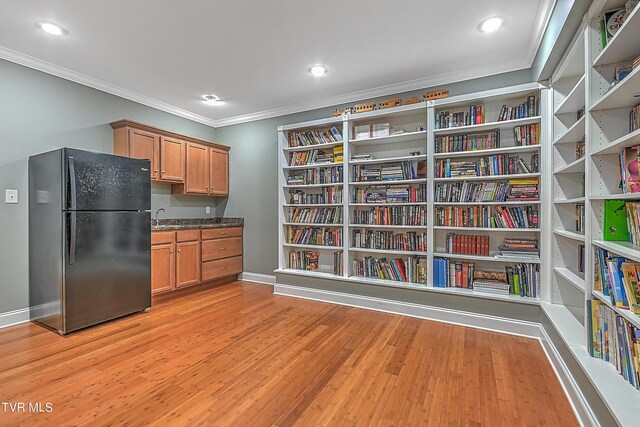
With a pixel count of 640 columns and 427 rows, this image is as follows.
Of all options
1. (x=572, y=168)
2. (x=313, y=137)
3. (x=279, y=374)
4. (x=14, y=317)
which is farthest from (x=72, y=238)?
(x=572, y=168)

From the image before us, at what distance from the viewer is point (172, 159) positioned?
3.96 m

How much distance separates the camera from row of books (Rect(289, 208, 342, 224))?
149 inches

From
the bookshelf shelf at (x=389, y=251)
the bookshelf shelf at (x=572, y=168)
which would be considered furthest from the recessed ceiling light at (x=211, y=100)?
the bookshelf shelf at (x=572, y=168)

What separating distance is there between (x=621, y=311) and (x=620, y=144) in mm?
789

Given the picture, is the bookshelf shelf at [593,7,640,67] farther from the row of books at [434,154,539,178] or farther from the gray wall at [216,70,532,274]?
the gray wall at [216,70,532,274]

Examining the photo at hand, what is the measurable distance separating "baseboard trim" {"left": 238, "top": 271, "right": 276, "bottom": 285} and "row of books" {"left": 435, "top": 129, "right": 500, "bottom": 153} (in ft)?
9.58

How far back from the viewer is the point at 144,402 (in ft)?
5.64

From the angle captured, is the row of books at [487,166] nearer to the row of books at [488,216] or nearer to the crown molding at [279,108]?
the row of books at [488,216]

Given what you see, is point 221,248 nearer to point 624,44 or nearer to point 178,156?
point 178,156

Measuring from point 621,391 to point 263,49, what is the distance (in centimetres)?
331

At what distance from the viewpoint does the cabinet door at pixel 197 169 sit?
13.7 ft

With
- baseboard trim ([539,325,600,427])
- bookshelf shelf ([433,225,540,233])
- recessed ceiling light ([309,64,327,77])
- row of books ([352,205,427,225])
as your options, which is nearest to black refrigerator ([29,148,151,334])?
recessed ceiling light ([309,64,327,77])

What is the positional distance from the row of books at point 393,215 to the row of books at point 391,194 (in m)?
0.09

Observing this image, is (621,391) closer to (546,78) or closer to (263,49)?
(546,78)
